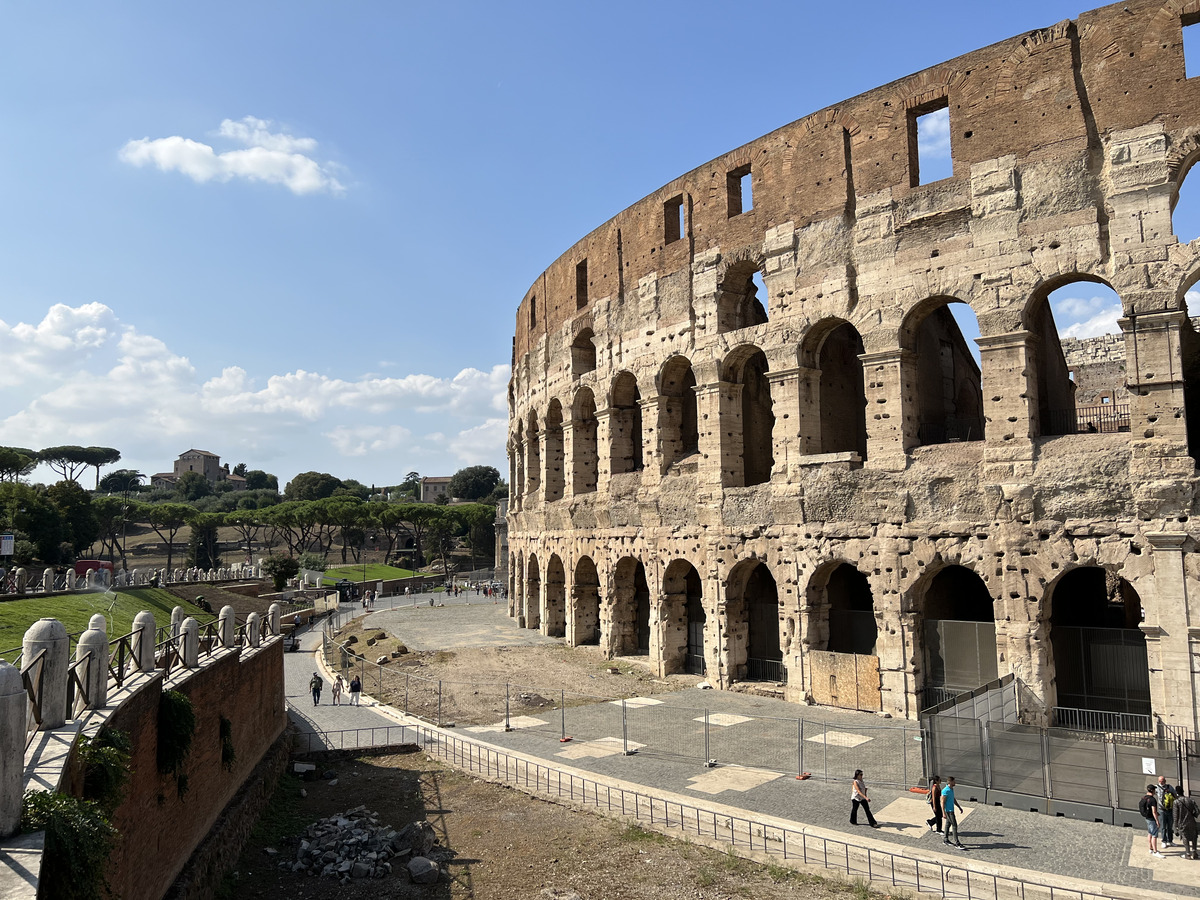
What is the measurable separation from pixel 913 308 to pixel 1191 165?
537cm

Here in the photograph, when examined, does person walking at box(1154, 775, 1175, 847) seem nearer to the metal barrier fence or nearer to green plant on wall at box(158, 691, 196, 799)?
the metal barrier fence

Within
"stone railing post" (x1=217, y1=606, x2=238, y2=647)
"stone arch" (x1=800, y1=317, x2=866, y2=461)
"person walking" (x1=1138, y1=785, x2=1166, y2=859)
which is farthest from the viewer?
"stone arch" (x1=800, y1=317, x2=866, y2=461)

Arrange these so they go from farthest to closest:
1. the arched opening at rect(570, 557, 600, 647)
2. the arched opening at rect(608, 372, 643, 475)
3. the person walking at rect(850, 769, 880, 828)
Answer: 1. the arched opening at rect(570, 557, 600, 647)
2. the arched opening at rect(608, 372, 643, 475)
3. the person walking at rect(850, 769, 880, 828)

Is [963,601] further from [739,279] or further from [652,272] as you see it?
[652,272]

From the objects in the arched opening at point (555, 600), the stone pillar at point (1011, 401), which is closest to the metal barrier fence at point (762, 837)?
the stone pillar at point (1011, 401)

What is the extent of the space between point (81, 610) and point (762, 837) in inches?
778

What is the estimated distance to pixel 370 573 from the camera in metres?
64.0

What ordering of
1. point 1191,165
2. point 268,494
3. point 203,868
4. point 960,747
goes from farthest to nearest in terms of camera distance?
point 268,494, point 1191,165, point 960,747, point 203,868

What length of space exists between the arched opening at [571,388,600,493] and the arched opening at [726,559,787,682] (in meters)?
7.95

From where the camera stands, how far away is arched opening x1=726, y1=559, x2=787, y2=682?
20969 mm

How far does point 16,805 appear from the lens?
551 centimetres

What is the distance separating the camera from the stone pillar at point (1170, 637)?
46.0 ft

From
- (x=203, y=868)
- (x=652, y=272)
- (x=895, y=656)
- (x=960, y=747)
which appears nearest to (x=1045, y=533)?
(x=895, y=656)

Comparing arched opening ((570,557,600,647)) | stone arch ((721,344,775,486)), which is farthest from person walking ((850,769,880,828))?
arched opening ((570,557,600,647))
